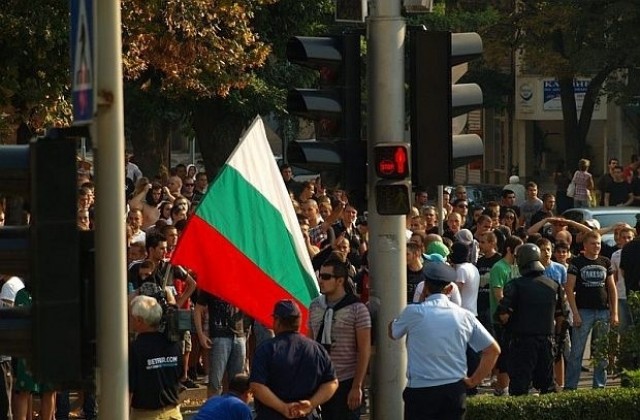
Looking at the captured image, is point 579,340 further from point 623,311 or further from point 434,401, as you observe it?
point 434,401

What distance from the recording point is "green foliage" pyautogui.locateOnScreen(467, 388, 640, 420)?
12141 millimetres

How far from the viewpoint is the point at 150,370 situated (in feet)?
33.5

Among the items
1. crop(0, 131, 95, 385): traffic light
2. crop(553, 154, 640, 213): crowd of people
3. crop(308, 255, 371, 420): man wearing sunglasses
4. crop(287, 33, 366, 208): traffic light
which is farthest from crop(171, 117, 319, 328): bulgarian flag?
crop(553, 154, 640, 213): crowd of people

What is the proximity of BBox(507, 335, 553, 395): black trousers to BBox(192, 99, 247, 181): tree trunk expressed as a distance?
51.1ft

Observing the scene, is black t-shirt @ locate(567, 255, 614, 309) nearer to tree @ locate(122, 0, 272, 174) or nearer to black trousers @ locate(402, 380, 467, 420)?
tree @ locate(122, 0, 272, 174)

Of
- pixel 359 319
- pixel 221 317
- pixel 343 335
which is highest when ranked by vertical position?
pixel 359 319

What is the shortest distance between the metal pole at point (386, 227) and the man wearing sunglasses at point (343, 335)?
1.00 ft

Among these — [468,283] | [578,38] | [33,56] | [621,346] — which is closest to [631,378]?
[621,346]

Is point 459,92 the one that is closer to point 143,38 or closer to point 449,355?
point 449,355

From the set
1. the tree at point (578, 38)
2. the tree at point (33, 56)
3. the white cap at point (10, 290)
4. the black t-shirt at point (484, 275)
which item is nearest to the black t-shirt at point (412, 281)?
the black t-shirt at point (484, 275)

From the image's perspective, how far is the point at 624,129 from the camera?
56.4 meters

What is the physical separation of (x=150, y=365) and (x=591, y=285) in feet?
23.5

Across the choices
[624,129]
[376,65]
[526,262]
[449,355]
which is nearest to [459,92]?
[376,65]

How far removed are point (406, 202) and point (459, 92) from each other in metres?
0.86
